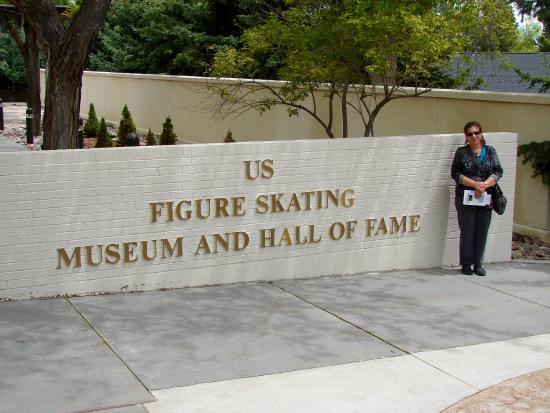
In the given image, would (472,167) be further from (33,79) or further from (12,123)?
(12,123)

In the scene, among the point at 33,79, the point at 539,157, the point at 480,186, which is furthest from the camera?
the point at 33,79

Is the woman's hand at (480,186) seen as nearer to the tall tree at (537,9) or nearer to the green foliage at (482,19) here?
the green foliage at (482,19)

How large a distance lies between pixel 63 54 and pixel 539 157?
6.36 meters

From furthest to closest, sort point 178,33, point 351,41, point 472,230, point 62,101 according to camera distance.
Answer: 1. point 178,33
2. point 351,41
3. point 62,101
4. point 472,230

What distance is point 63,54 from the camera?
10.5 meters

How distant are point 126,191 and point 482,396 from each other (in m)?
3.86

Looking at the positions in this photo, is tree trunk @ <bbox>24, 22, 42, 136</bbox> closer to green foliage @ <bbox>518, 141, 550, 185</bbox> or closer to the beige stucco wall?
the beige stucco wall

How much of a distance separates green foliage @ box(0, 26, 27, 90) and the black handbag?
141ft

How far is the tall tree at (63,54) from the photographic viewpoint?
10.5m

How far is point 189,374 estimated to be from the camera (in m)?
6.22

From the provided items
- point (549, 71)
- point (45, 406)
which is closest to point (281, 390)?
point (45, 406)

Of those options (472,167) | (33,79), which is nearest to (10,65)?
(33,79)

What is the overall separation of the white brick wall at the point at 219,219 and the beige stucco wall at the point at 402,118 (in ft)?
6.18

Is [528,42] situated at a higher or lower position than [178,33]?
lower
